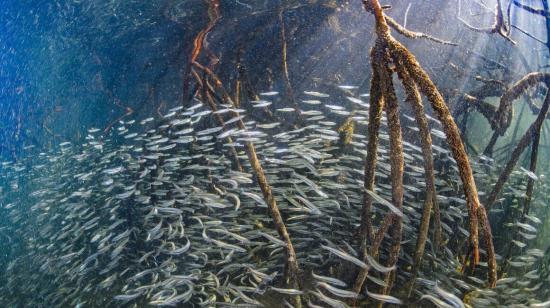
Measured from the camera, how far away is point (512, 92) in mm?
7254

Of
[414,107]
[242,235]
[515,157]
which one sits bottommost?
[242,235]

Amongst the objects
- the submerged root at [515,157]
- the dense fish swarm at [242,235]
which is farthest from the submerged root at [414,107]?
the submerged root at [515,157]

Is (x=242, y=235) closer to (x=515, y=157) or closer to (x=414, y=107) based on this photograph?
(x=414, y=107)

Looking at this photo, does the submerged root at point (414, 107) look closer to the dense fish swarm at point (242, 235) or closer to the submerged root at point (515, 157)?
the dense fish swarm at point (242, 235)

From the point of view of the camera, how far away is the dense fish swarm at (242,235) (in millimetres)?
5168

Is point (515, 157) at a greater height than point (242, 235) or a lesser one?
greater

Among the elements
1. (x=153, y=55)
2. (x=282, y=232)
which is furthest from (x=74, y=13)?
(x=282, y=232)

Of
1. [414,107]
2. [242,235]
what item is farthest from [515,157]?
[242,235]

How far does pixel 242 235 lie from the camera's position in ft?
18.7

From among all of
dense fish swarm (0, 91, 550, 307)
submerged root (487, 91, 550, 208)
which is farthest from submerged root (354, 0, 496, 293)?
submerged root (487, 91, 550, 208)

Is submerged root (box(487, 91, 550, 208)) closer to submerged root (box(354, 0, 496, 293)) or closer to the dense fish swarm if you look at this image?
the dense fish swarm

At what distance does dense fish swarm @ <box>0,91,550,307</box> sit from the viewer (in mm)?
5168

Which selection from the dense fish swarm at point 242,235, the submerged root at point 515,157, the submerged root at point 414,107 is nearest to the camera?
the submerged root at point 414,107

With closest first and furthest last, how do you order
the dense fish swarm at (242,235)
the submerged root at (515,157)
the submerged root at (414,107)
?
→ the submerged root at (414,107)
the dense fish swarm at (242,235)
the submerged root at (515,157)
